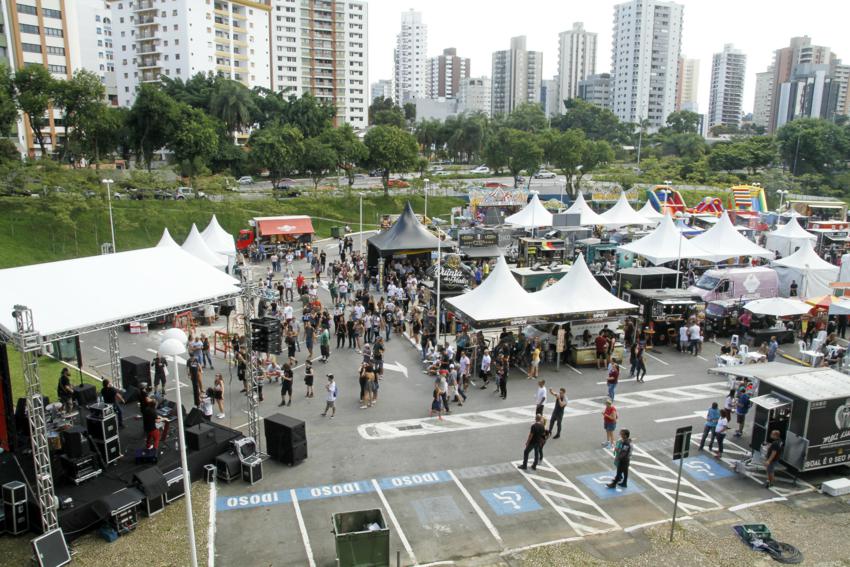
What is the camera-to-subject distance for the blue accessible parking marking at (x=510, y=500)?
1251cm

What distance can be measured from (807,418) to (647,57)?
6487 inches

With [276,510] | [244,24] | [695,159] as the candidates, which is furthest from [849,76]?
[276,510]

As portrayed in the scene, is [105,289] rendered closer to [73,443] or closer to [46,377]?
[73,443]

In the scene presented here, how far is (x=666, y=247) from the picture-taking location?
3138 cm

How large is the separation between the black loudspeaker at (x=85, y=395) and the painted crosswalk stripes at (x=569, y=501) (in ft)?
36.7

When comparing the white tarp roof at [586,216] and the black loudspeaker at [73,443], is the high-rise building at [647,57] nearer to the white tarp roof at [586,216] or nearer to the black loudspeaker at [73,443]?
the white tarp roof at [586,216]

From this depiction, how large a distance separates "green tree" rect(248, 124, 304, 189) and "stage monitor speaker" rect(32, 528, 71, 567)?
51974mm

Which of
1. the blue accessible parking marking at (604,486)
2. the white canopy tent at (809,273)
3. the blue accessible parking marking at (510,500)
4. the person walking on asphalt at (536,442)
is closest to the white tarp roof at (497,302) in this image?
the person walking on asphalt at (536,442)

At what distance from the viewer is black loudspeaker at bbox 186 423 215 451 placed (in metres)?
13.6

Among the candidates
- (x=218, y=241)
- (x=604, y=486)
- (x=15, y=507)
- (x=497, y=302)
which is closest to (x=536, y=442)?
(x=604, y=486)

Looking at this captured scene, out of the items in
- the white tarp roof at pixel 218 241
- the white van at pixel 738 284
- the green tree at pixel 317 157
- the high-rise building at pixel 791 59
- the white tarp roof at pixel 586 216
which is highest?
the high-rise building at pixel 791 59

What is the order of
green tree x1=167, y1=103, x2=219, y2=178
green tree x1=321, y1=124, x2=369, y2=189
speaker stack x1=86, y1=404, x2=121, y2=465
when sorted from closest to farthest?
speaker stack x1=86, y1=404, x2=121, y2=465 → green tree x1=167, y1=103, x2=219, y2=178 → green tree x1=321, y1=124, x2=369, y2=189

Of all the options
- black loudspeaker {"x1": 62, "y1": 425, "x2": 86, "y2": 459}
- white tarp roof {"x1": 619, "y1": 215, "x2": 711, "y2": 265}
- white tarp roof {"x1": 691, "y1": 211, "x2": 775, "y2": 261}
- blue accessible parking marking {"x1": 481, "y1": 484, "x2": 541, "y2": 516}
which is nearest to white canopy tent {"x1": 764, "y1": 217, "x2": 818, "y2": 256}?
white tarp roof {"x1": 691, "y1": 211, "x2": 775, "y2": 261}

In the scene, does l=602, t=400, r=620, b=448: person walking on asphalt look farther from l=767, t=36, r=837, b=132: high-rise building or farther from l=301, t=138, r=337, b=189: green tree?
l=767, t=36, r=837, b=132: high-rise building
